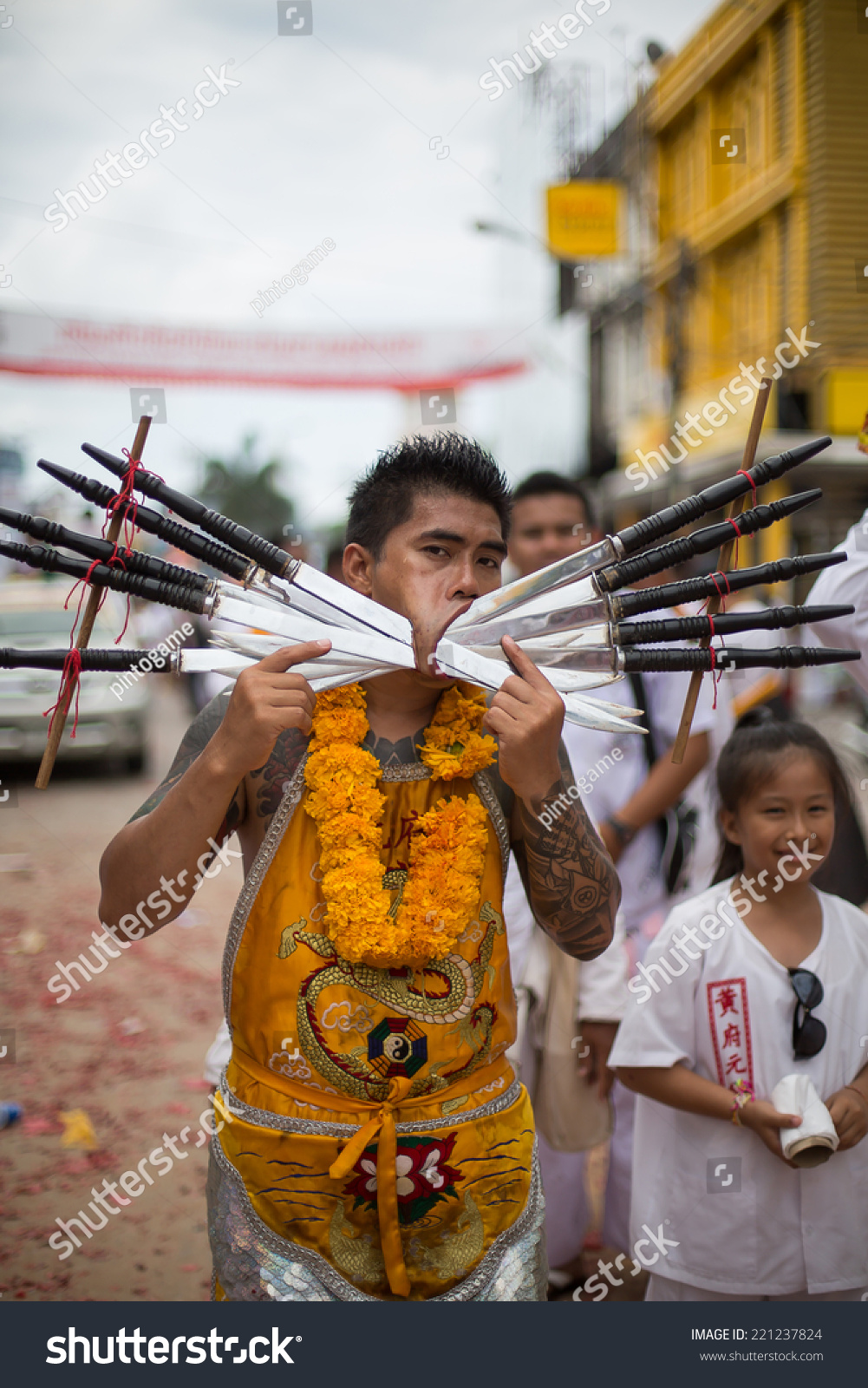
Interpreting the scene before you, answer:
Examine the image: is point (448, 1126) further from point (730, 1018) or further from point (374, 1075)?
point (730, 1018)

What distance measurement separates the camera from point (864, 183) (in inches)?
480

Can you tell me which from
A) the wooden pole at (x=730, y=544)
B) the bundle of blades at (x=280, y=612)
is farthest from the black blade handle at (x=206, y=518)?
the wooden pole at (x=730, y=544)

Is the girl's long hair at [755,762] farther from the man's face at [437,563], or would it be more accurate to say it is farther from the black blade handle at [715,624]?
the man's face at [437,563]

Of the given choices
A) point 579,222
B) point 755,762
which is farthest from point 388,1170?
point 579,222

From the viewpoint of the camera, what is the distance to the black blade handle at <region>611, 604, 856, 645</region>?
166 cm

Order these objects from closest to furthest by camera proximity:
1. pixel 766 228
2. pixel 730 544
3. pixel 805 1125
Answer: pixel 730 544
pixel 805 1125
pixel 766 228

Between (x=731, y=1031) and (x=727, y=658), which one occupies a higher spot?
(x=727, y=658)

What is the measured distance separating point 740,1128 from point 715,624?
123cm

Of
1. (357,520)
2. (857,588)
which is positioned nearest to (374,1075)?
(357,520)

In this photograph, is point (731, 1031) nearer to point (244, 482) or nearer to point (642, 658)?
point (642, 658)

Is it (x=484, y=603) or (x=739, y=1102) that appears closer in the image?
(x=484, y=603)

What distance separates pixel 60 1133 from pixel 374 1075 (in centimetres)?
285

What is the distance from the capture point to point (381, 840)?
169 cm

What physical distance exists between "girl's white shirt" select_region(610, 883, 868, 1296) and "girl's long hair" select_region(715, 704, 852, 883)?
0.18 meters
